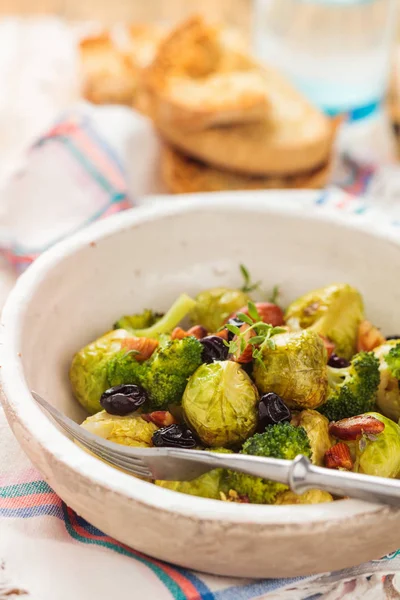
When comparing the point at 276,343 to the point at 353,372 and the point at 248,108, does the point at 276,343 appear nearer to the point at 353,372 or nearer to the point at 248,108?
the point at 353,372

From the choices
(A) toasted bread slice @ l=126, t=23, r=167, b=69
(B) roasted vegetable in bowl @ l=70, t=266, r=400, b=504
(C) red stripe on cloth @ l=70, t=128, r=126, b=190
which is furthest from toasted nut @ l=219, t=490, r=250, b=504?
(A) toasted bread slice @ l=126, t=23, r=167, b=69

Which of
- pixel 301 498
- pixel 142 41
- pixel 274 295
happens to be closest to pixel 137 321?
pixel 274 295

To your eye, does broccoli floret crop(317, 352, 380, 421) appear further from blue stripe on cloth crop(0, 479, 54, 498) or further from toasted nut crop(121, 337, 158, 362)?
blue stripe on cloth crop(0, 479, 54, 498)

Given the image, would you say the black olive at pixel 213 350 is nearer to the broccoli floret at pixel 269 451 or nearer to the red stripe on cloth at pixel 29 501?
the broccoli floret at pixel 269 451

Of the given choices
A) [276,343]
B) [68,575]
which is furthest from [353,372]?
[68,575]

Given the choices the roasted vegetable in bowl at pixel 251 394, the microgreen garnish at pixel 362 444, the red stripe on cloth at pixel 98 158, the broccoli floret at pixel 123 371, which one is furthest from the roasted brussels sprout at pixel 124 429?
the red stripe on cloth at pixel 98 158

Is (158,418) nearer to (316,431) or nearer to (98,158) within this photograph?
(316,431)

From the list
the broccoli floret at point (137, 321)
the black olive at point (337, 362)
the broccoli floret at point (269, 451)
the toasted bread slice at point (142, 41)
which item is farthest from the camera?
the toasted bread slice at point (142, 41)
